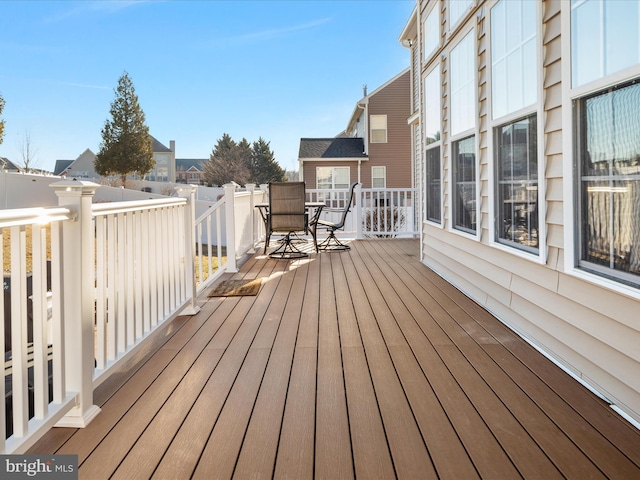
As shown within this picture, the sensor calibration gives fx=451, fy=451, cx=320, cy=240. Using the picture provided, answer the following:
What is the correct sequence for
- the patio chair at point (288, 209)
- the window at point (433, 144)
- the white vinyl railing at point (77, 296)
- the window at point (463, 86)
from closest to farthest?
1. the white vinyl railing at point (77, 296)
2. the window at point (463, 86)
3. the window at point (433, 144)
4. the patio chair at point (288, 209)

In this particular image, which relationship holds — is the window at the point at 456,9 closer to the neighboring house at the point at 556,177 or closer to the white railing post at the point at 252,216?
the neighboring house at the point at 556,177

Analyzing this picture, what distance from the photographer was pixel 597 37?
1904 millimetres

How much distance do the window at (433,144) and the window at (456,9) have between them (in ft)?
1.91

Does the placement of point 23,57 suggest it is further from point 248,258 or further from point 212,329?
point 212,329

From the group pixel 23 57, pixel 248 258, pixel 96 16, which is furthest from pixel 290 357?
pixel 23 57

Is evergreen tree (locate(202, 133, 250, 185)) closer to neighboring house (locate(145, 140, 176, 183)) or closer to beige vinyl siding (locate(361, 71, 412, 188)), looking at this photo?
neighboring house (locate(145, 140, 176, 183))

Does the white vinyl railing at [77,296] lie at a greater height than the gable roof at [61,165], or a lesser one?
lesser

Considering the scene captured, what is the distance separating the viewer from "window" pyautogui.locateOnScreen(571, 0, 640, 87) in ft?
5.53

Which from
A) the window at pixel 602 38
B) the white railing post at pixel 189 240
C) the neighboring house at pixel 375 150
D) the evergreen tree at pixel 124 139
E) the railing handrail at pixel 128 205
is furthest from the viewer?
the evergreen tree at pixel 124 139

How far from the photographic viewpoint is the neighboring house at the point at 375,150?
55.8 ft

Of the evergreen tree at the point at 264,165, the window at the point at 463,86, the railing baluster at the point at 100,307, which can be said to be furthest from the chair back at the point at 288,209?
the evergreen tree at the point at 264,165

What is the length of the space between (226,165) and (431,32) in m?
35.2

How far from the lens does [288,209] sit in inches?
243

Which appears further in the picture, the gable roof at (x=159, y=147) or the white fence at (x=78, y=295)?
the gable roof at (x=159, y=147)
